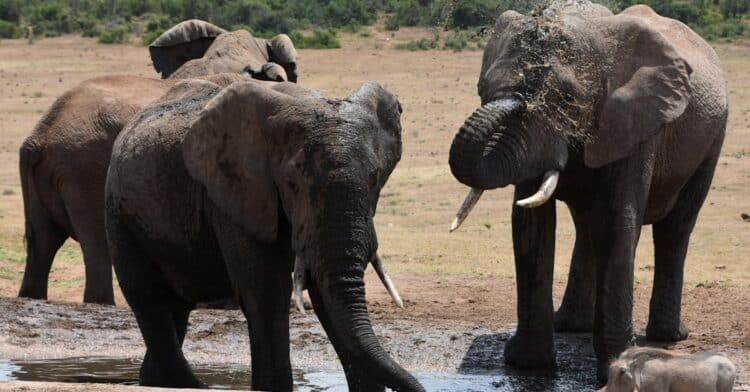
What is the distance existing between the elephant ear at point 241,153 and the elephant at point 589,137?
1.22 metres

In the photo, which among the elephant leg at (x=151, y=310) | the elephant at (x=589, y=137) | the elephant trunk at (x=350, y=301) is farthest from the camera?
the elephant at (x=589, y=137)

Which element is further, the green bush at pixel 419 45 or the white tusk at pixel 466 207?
the green bush at pixel 419 45

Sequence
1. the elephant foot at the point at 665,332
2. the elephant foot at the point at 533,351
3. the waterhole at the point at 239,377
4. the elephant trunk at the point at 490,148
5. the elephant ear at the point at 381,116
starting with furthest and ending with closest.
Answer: the elephant foot at the point at 665,332 → the elephant foot at the point at 533,351 → the waterhole at the point at 239,377 → the elephant trunk at the point at 490,148 → the elephant ear at the point at 381,116

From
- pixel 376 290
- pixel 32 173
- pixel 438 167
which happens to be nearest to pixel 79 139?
pixel 32 173

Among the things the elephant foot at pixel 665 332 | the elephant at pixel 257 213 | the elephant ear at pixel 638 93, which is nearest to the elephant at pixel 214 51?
the elephant foot at pixel 665 332

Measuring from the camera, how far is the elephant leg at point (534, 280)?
367 inches

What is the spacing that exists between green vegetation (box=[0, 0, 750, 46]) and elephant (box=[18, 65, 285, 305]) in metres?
21.5

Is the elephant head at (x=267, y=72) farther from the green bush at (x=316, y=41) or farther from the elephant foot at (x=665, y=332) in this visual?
the green bush at (x=316, y=41)

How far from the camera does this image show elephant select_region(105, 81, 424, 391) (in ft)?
22.2

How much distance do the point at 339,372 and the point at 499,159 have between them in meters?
1.92

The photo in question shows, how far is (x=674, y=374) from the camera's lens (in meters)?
6.78

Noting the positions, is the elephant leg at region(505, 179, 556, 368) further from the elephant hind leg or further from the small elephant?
the elephant hind leg

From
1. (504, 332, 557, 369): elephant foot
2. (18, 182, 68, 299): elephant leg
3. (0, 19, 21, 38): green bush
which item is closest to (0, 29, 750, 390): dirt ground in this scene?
(18, 182, 68, 299): elephant leg

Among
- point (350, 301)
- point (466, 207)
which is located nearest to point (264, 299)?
point (350, 301)
